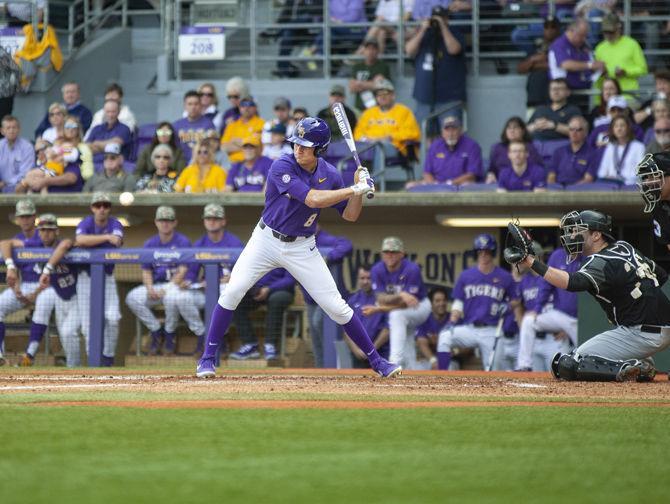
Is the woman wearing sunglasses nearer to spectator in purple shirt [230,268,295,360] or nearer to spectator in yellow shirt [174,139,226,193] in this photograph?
spectator in yellow shirt [174,139,226,193]

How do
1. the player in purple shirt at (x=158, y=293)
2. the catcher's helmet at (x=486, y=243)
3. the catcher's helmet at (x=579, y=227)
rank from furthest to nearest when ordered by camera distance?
the catcher's helmet at (x=486, y=243), the player in purple shirt at (x=158, y=293), the catcher's helmet at (x=579, y=227)

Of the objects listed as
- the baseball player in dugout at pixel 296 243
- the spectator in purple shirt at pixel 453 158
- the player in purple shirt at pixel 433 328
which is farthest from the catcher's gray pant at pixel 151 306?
the spectator in purple shirt at pixel 453 158

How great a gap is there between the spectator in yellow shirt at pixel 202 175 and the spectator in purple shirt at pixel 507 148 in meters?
2.95

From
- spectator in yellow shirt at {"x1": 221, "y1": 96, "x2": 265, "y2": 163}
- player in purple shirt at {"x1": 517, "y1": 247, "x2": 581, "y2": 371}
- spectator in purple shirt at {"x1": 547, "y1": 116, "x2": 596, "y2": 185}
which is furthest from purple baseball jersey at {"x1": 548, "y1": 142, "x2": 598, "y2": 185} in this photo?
spectator in yellow shirt at {"x1": 221, "y1": 96, "x2": 265, "y2": 163}

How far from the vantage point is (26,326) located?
11.4 metres

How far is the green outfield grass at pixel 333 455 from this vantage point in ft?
12.6

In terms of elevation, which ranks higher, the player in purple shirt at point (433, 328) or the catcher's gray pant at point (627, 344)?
the catcher's gray pant at point (627, 344)

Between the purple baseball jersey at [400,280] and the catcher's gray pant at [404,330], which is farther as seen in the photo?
the purple baseball jersey at [400,280]

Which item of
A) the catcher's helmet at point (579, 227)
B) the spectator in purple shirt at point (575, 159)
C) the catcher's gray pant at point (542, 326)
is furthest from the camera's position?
the spectator in purple shirt at point (575, 159)

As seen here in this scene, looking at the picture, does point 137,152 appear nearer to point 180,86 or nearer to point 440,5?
point 180,86

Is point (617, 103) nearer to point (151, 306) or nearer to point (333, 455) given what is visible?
point (151, 306)

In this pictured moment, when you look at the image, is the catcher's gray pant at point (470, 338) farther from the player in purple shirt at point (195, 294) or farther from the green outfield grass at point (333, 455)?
the green outfield grass at point (333, 455)

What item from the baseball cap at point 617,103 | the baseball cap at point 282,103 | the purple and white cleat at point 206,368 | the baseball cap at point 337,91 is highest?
the baseball cap at point 337,91

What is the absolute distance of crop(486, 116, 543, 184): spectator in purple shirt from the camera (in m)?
12.6
